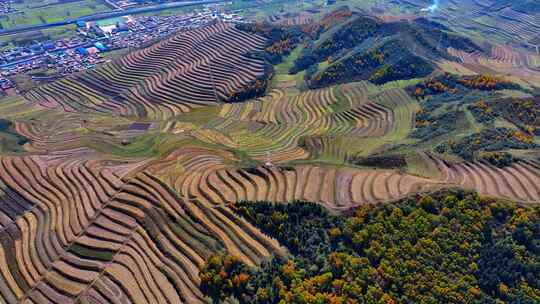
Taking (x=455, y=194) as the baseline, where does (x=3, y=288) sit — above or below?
below

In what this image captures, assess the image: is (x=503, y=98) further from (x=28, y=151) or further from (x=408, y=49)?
(x=28, y=151)

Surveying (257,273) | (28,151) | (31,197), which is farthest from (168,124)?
(257,273)

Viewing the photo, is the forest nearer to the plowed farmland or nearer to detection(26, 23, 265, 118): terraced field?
the plowed farmland

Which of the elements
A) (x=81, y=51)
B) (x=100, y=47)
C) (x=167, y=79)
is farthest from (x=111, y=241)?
(x=100, y=47)

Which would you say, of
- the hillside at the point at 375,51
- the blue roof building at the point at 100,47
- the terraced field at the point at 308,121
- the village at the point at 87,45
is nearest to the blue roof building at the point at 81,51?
the village at the point at 87,45

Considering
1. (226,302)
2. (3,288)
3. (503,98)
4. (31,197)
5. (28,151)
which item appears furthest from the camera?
(503,98)

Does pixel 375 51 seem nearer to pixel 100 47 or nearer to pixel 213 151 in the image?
pixel 213 151

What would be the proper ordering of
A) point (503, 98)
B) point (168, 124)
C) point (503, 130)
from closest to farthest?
point (503, 130) < point (503, 98) < point (168, 124)
